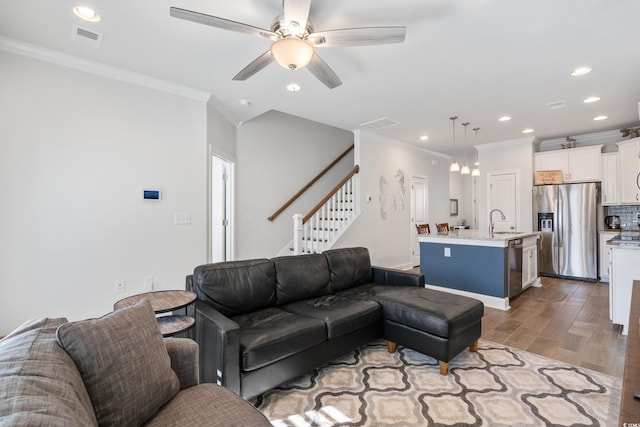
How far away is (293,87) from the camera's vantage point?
351cm

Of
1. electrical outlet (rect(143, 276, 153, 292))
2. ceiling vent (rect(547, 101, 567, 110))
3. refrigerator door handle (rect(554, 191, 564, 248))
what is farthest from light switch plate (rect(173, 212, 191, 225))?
refrigerator door handle (rect(554, 191, 564, 248))

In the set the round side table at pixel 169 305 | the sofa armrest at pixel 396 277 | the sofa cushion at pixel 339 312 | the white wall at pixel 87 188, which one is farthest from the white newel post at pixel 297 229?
the round side table at pixel 169 305

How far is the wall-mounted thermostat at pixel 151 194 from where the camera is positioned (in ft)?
10.7

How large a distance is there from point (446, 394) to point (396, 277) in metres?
1.29

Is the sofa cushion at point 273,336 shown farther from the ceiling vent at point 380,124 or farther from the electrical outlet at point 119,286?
the ceiling vent at point 380,124

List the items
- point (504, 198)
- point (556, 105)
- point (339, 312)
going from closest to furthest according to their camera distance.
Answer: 1. point (339, 312)
2. point (556, 105)
3. point (504, 198)

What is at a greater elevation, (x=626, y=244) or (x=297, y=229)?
(x=297, y=229)

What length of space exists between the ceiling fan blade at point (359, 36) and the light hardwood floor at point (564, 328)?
2.86 meters

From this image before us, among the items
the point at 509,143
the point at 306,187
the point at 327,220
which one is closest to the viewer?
the point at 327,220

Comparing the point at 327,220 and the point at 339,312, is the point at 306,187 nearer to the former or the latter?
the point at 327,220

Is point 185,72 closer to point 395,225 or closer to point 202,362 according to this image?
point 202,362

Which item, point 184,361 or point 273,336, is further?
point 273,336

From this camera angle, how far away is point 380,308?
259cm

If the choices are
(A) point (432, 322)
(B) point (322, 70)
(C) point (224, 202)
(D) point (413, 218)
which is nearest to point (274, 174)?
(C) point (224, 202)
